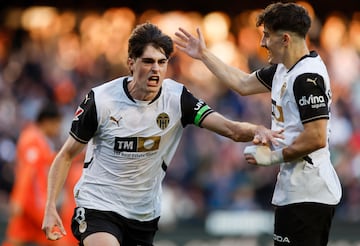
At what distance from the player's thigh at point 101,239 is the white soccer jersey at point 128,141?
0.29 metres

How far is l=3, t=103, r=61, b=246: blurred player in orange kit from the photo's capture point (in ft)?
39.9

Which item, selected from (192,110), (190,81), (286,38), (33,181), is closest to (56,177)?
(192,110)

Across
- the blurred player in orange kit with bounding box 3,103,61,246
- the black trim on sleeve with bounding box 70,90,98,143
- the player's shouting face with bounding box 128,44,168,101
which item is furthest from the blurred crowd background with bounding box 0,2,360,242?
the player's shouting face with bounding box 128,44,168,101

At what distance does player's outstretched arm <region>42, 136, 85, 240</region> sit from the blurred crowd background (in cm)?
670

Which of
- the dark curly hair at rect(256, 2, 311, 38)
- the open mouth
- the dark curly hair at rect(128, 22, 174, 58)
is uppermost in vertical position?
the dark curly hair at rect(256, 2, 311, 38)

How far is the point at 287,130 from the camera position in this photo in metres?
7.63

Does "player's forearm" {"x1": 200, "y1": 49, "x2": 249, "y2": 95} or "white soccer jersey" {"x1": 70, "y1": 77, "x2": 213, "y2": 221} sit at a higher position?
"player's forearm" {"x1": 200, "y1": 49, "x2": 249, "y2": 95}

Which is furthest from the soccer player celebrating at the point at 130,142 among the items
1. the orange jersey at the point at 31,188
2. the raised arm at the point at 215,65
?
the orange jersey at the point at 31,188

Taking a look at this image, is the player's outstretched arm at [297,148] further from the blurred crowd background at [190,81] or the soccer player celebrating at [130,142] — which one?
the blurred crowd background at [190,81]

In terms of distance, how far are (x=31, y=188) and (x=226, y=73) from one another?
446 centimetres

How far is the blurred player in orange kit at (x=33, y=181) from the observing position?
12.2 m

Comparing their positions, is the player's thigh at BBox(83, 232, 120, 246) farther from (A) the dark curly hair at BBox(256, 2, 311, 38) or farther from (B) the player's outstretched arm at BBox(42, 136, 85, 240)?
(A) the dark curly hair at BBox(256, 2, 311, 38)

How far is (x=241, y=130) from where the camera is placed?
8008mm

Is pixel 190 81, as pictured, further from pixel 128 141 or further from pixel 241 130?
pixel 241 130
